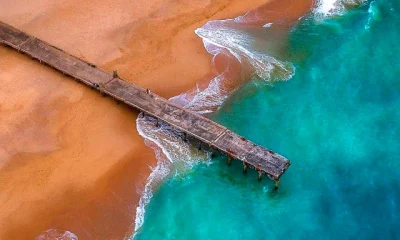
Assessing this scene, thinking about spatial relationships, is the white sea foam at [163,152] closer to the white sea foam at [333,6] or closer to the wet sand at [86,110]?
the wet sand at [86,110]

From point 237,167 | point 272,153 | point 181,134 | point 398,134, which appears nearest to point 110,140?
point 181,134

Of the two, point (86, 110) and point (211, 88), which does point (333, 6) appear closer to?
point (211, 88)

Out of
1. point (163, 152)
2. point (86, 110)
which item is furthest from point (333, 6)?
point (86, 110)

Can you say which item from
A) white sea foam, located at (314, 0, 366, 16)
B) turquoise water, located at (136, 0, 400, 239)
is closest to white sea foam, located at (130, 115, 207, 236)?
turquoise water, located at (136, 0, 400, 239)

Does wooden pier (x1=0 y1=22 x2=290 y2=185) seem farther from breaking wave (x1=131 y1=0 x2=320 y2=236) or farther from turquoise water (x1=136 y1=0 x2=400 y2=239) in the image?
turquoise water (x1=136 y1=0 x2=400 y2=239)

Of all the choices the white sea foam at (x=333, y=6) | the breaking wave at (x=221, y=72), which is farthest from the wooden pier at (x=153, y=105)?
the white sea foam at (x=333, y=6)

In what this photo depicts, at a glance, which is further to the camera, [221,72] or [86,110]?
[221,72]
